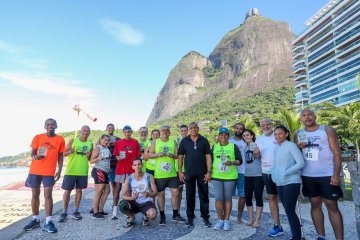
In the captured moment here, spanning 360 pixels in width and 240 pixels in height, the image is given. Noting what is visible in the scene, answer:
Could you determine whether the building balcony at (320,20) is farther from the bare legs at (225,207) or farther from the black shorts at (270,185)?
the bare legs at (225,207)

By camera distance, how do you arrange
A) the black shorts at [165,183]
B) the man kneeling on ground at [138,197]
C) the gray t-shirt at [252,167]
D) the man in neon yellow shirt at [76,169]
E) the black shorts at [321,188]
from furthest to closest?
the man in neon yellow shirt at [76,169]
the black shorts at [165,183]
the gray t-shirt at [252,167]
the man kneeling on ground at [138,197]
the black shorts at [321,188]

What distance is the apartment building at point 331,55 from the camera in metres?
44.8

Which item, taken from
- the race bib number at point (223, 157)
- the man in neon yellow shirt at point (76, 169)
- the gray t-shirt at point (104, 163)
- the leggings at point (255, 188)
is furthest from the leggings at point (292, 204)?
the man in neon yellow shirt at point (76, 169)

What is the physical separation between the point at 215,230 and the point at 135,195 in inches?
60.8

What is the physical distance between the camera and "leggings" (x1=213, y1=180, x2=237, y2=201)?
402 centimetres

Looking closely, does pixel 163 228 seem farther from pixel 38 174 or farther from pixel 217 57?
pixel 217 57

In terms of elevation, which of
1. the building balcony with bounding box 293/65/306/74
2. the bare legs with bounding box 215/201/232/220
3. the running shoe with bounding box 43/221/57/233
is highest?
the building balcony with bounding box 293/65/306/74

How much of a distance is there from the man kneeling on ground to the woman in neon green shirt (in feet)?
3.76

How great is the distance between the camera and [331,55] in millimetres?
54375

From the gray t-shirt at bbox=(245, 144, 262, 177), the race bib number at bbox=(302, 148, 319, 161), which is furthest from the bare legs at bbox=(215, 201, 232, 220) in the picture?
the race bib number at bbox=(302, 148, 319, 161)

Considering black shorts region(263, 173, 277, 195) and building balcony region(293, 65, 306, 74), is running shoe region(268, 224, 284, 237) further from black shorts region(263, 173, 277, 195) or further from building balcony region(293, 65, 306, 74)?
building balcony region(293, 65, 306, 74)

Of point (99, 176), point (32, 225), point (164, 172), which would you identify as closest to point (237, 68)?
point (164, 172)

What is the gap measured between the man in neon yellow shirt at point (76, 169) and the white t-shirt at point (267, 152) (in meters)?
3.54

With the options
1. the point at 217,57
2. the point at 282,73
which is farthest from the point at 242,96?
the point at 217,57
